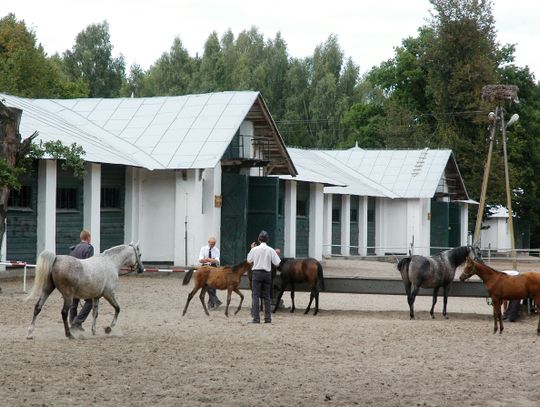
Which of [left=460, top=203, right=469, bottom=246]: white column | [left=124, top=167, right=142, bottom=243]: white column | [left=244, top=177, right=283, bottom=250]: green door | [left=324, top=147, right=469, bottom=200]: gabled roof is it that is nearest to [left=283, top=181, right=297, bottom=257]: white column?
[left=244, top=177, right=283, bottom=250]: green door

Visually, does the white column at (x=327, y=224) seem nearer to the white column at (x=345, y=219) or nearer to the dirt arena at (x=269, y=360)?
the white column at (x=345, y=219)

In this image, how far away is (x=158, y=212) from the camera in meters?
32.0

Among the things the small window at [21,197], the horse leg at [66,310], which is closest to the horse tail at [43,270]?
the horse leg at [66,310]

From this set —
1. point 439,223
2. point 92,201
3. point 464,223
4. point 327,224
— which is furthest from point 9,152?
point 464,223

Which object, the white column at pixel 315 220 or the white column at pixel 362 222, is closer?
the white column at pixel 315 220

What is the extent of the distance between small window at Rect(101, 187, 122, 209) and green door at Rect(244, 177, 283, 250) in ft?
14.9

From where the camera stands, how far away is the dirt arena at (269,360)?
Answer: 9.89 m

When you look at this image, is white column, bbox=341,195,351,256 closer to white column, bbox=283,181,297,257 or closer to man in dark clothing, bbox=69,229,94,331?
white column, bbox=283,181,297,257

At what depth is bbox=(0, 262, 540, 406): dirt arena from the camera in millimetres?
9891

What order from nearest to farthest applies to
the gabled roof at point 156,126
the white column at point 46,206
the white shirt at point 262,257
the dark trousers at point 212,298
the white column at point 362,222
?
the white shirt at point 262,257
the dark trousers at point 212,298
the white column at point 46,206
the gabled roof at point 156,126
the white column at point 362,222

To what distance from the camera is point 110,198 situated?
31172 mm

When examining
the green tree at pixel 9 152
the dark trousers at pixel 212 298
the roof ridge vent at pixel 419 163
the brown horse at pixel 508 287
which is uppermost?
the roof ridge vent at pixel 419 163

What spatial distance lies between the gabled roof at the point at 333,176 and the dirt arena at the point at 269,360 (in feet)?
65.5

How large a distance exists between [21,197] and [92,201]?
96.8 inches
